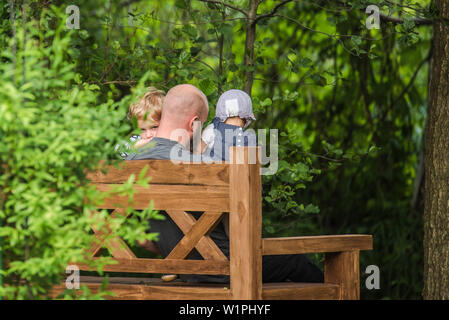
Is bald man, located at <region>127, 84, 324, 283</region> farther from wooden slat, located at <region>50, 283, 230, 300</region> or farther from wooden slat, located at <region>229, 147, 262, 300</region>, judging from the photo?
wooden slat, located at <region>229, 147, 262, 300</region>

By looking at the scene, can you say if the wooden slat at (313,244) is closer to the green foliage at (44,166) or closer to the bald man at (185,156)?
the bald man at (185,156)

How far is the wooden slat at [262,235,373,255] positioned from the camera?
3.07 meters

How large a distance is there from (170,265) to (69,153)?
2.91 feet

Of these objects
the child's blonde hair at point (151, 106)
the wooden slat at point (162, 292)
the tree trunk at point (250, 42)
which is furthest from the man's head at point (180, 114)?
the tree trunk at point (250, 42)

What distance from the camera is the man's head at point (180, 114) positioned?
3.42m

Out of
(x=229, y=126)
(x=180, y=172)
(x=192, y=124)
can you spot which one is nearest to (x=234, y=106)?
(x=229, y=126)

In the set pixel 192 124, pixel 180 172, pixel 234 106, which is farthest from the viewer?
pixel 234 106

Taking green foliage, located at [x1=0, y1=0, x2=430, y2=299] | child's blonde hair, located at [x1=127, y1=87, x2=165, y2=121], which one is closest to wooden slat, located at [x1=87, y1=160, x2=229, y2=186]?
child's blonde hair, located at [x1=127, y1=87, x2=165, y2=121]

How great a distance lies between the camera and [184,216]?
3.13 meters

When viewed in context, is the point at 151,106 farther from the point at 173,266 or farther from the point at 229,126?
the point at 173,266

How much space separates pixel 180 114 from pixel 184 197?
0.49m

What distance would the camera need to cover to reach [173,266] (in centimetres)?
316
